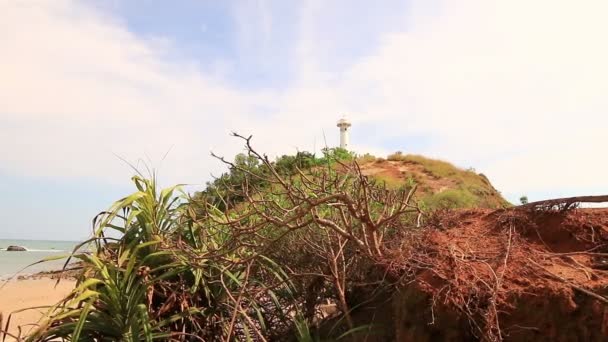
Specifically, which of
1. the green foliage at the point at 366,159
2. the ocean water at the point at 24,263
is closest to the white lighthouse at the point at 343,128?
the green foliage at the point at 366,159

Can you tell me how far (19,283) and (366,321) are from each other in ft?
73.7

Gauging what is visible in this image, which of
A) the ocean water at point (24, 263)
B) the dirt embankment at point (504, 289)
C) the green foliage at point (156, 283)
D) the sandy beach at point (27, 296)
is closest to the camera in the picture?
the dirt embankment at point (504, 289)

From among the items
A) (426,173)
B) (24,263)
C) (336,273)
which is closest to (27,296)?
(336,273)

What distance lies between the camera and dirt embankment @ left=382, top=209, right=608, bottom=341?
316 cm

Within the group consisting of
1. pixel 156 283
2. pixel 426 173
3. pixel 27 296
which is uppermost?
pixel 426 173

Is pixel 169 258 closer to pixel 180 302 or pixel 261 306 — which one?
pixel 180 302

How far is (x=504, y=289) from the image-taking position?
3.29 m

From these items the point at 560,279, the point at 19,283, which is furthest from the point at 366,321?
the point at 19,283

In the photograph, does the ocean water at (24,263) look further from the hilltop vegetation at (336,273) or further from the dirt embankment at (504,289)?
the dirt embankment at (504,289)

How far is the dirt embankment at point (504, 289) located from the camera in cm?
316

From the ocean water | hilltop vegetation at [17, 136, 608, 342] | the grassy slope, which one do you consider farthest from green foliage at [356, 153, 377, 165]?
hilltop vegetation at [17, 136, 608, 342]

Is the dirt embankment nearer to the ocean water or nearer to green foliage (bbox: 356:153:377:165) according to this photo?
the ocean water

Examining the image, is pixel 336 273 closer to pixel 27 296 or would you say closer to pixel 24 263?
pixel 27 296

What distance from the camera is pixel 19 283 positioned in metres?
22.9
